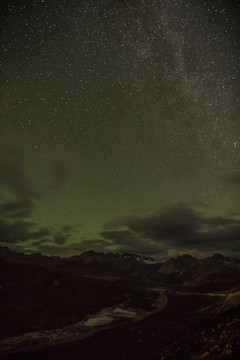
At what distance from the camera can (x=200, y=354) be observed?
15398 mm

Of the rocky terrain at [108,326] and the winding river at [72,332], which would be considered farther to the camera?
the winding river at [72,332]

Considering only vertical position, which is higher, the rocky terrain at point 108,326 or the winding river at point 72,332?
the rocky terrain at point 108,326

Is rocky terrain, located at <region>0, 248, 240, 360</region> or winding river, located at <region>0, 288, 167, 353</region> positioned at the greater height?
rocky terrain, located at <region>0, 248, 240, 360</region>

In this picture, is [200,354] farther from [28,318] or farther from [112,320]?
[28,318]

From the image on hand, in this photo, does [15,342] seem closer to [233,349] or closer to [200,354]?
[200,354]

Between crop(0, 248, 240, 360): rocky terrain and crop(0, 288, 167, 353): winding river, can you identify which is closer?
crop(0, 248, 240, 360): rocky terrain

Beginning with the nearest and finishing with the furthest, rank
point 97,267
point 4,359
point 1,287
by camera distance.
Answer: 1. point 4,359
2. point 1,287
3. point 97,267

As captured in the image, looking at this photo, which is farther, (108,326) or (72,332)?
(108,326)

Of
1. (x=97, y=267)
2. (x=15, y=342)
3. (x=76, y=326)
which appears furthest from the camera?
(x=97, y=267)

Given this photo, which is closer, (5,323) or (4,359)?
(4,359)

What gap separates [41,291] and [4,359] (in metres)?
32.6

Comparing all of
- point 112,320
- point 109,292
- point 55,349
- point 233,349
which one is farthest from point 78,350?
point 109,292

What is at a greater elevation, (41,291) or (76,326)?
(41,291)

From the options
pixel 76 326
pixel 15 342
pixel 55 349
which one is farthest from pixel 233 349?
pixel 76 326
